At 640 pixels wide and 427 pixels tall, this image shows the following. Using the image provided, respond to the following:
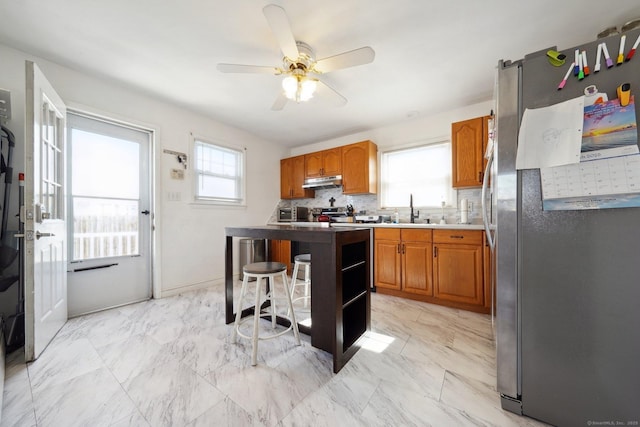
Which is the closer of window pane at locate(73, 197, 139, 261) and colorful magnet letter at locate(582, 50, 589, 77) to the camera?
colorful magnet letter at locate(582, 50, 589, 77)

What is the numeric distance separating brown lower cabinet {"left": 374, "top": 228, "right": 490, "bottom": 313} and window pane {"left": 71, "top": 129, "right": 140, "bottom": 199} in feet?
10.4

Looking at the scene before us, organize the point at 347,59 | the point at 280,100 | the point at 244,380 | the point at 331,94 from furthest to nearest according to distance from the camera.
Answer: the point at 280,100 → the point at 331,94 → the point at 347,59 → the point at 244,380

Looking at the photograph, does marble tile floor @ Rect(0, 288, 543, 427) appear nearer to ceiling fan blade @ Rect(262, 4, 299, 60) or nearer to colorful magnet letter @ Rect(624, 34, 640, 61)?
colorful magnet letter @ Rect(624, 34, 640, 61)

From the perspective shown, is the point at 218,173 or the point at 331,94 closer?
the point at 331,94

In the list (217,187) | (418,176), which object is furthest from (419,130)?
(217,187)

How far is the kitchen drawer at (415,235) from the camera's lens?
2.75 meters

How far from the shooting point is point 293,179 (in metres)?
4.55

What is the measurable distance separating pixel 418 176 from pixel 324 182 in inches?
60.3

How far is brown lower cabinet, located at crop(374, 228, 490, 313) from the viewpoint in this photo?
8.11ft

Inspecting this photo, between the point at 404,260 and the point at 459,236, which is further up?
the point at 459,236

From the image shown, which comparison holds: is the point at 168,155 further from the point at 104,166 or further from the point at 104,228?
the point at 104,228

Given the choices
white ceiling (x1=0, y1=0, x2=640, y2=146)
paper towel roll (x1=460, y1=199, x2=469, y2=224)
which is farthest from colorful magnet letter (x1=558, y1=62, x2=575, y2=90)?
paper towel roll (x1=460, y1=199, x2=469, y2=224)

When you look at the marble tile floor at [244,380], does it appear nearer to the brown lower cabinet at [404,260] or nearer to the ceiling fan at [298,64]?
the brown lower cabinet at [404,260]

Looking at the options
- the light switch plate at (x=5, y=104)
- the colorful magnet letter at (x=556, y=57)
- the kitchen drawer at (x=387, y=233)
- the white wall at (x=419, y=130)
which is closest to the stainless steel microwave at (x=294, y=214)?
the white wall at (x=419, y=130)
